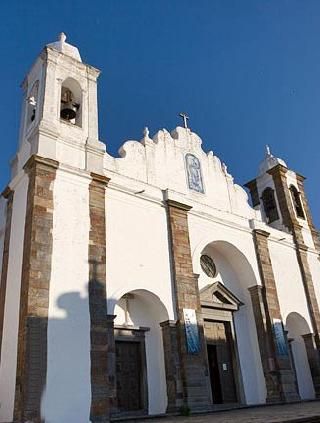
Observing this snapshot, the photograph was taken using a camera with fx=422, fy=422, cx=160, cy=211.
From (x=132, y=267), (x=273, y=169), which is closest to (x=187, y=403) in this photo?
(x=132, y=267)

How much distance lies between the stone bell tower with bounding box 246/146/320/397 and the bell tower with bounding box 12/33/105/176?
878 cm

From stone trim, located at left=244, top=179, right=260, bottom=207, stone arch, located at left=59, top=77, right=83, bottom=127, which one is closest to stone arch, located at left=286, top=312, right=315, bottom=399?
stone trim, located at left=244, top=179, right=260, bottom=207

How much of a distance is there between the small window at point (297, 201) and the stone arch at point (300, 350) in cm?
486

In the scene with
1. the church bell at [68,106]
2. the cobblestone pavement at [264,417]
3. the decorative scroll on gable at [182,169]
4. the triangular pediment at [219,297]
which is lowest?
the cobblestone pavement at [264,417]

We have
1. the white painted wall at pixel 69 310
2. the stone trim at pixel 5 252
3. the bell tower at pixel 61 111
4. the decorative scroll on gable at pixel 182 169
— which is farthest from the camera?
the decorative scroll on gable at pixel 182 169

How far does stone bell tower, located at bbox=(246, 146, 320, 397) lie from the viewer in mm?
15641

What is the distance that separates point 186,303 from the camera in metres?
11.4

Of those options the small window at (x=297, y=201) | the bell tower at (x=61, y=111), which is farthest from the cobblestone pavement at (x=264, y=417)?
the small window at (x=297, y=201)

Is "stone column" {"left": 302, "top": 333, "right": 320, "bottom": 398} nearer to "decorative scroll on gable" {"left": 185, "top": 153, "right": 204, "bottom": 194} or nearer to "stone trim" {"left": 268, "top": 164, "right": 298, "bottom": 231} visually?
"stone trim" {"left": 268, "top": 164, "right": 298, "bottom": 231}

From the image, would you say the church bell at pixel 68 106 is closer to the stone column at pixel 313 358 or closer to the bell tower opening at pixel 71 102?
the bell tower opening at pixel 71 102

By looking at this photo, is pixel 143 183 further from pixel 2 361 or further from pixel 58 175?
pixel 2 361

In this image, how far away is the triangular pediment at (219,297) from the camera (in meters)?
13.0

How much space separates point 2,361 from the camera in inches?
366

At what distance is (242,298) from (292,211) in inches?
203
